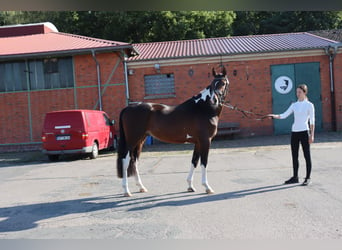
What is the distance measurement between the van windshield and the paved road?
2854 mm

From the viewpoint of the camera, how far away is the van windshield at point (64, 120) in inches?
520

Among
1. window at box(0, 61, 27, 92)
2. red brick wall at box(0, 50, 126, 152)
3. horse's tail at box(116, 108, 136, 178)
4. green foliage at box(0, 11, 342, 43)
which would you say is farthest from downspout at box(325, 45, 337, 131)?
window at box(0, 61, 27, 92)

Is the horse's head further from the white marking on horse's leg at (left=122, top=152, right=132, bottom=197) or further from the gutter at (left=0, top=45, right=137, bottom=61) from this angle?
the gutter at (left=0, top=45, right=137, bottom=61)

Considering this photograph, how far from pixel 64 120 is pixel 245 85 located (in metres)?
9.78

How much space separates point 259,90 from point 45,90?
11502mm

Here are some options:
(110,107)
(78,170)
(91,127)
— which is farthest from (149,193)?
(110,107)

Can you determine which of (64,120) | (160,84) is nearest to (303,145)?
(64,120)

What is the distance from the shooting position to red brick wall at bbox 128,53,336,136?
60.3 ft

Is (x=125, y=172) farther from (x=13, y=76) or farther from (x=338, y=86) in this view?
(x=338, y=86)

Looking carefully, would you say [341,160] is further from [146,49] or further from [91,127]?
[146,49]

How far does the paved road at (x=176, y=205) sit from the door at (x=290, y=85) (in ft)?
25.8

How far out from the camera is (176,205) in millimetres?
5871

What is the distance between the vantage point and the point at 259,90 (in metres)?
18.5

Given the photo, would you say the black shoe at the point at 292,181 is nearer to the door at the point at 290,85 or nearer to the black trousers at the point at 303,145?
the black trousers at the point at 303,145
